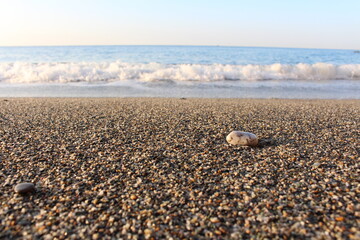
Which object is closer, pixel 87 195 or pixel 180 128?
pixel 87 195

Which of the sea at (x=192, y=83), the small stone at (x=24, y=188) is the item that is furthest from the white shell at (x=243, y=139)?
the sea at (x=192, y=83)

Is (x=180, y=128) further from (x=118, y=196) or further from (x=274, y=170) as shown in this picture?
(x=118, y=196)

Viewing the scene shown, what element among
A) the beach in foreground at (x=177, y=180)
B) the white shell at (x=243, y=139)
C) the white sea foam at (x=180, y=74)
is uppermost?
the white sea foam at (x=180, y=74)

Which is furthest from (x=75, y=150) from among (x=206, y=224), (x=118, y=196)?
(x=206, y=224)

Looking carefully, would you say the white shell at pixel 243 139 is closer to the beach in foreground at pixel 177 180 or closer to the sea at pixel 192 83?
the beach in foreground at pixel 177 180

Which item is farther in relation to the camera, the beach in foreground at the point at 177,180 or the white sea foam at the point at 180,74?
the white sea foam at the point at 180,74

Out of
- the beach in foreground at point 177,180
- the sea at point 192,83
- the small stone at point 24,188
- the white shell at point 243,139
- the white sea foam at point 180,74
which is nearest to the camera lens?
the beach in foreground at point 177,180

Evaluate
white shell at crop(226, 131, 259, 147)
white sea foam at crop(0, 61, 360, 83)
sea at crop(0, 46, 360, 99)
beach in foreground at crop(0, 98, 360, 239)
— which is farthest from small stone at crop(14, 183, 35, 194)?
white sea foam at crop(0, 61, 360, 83)
